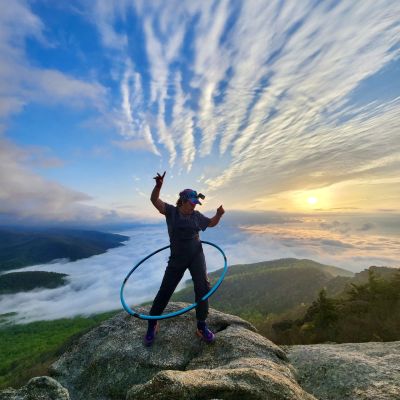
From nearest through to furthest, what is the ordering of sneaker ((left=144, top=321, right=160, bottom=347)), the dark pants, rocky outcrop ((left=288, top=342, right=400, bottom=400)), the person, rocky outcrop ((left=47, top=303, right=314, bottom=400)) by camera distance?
rocky outcrop ((left=47, top=303, right=314, bottom=400))
rocky outcrop ((left=288, top=342, right=400, bottom=400))
the person
the dark pants
sneaker ((left=144, top=321, right=160, bottom=347))

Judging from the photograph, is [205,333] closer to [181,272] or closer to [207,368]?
[207,368]

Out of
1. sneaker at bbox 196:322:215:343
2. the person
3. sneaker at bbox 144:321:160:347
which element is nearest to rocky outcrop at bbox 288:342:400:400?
A: sneaker at bbox 196:322:215:343

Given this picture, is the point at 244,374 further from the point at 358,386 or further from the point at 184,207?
the point at 184,207

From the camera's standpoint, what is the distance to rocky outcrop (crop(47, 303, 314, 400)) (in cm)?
649

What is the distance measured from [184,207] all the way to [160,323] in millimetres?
5283

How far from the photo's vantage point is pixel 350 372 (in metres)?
8.51

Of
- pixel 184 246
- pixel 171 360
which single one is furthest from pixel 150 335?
pixel 184 246

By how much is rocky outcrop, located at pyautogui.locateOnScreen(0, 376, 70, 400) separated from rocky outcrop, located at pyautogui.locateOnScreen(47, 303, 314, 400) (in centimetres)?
194

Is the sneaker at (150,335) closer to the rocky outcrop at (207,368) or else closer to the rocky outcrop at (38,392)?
the rocky outcrop at (207,368)

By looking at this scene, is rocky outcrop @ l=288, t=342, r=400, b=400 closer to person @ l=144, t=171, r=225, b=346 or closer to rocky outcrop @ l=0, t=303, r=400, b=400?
rocky outcrop @ l=0, t=303, r=400, b=400

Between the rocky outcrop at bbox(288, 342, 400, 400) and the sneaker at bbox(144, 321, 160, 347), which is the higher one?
the sneaker at bbox(144, 321, 160, 347)

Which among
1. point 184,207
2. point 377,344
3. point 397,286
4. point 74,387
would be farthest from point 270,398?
point 397,286

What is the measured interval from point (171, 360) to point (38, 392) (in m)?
4.53

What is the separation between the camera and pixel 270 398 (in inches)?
233
